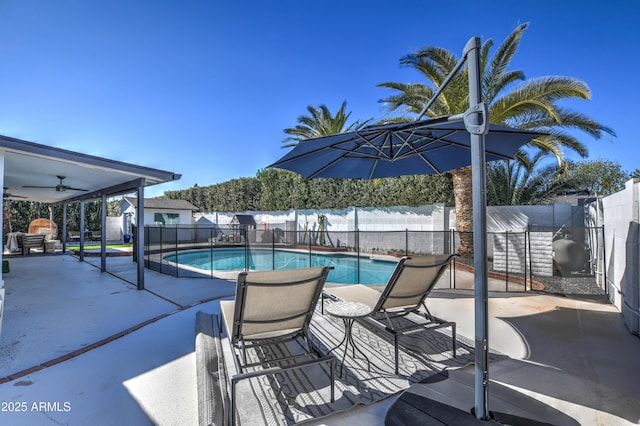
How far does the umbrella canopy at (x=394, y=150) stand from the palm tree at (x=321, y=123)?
352 inches

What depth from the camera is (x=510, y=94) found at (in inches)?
316

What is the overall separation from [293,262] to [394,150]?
32.9 feet

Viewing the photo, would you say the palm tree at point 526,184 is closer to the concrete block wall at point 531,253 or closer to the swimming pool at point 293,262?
the concrete block wall at point 531,253

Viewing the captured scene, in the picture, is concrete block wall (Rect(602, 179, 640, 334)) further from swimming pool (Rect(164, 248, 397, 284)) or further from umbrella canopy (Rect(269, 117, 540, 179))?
swimming pool (Rect(164, 248, 397, 284))

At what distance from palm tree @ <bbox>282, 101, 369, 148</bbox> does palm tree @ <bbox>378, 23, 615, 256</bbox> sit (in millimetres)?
4509

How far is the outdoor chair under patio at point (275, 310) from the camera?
2.24 metres

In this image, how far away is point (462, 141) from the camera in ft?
12.1

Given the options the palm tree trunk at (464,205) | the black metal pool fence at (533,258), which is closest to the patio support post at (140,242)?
the black metal pool fence at (533,258)

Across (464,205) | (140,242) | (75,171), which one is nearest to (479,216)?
Answer: (140,242)

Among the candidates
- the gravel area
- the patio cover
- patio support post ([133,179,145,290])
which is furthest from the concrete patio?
the patio cover

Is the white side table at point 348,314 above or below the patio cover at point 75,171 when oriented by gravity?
below

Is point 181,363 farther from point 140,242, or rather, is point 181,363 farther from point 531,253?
point 531,253

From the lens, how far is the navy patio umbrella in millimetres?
1784

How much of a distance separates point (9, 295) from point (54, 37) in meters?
5.55
